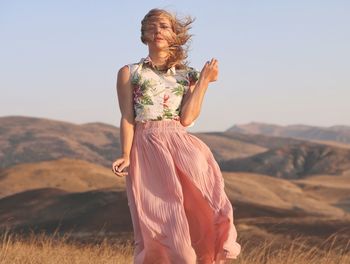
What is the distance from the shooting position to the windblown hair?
5.75 metres

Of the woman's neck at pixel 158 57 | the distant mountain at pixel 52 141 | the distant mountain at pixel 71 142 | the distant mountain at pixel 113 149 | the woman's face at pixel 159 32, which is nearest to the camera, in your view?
the woman's face at pixel 159 32

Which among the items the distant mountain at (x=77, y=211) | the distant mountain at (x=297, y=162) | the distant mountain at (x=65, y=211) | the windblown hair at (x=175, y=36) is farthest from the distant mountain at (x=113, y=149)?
the windblown hair at (x=175, y=36)

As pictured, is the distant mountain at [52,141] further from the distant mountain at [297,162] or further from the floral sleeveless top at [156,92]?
the floral sleeveless top at [156,92]

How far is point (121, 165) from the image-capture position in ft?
18.1

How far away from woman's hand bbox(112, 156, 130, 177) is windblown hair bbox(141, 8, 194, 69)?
0.80 metres

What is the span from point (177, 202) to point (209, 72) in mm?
939

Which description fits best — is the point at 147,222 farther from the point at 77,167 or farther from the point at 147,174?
the point at 77,167

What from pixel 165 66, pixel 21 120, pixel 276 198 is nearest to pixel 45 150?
pixel 21 120

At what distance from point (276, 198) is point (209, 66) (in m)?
46.4

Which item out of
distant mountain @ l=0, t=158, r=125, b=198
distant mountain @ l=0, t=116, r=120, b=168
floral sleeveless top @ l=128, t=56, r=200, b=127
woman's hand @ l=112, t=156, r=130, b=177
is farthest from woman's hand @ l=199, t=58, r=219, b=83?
distant mountain @ l=0, t=116, r=120, b=168

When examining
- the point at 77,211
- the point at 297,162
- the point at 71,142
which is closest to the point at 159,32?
the point at 77,211

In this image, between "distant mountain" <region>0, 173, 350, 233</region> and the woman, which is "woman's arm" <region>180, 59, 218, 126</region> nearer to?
the woman

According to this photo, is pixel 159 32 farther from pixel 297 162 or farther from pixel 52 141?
pixel 52 141

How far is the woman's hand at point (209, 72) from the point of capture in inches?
221
